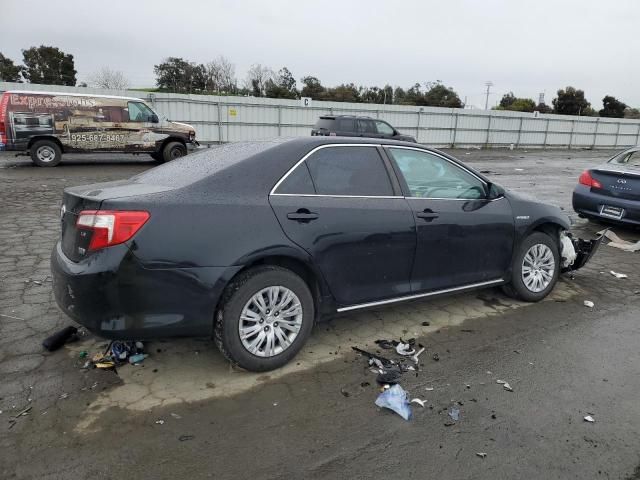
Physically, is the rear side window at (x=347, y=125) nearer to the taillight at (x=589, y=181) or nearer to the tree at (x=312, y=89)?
the taillight at (x=589, y=181)

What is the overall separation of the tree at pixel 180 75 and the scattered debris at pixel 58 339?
53662 millimetres

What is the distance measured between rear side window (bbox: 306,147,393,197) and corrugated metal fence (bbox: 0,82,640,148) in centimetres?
1449

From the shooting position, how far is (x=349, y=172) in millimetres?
3701

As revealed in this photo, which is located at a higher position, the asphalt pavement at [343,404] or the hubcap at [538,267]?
the hubcap at [538,267]

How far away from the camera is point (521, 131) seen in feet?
103

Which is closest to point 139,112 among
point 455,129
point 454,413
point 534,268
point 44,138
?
point 44,138

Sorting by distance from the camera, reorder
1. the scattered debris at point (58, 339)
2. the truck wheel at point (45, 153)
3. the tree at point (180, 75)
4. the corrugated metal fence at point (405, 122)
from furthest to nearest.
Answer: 1. the tree at point (180, 75)
2. the corrugated metal fence at point (405, 122)
3. the truck wheel at point (45, 153)
4. the scattered debris at point (58, 339)

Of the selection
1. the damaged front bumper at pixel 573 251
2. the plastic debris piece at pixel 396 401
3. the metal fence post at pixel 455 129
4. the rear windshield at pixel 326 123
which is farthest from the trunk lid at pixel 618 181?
the metal fence post at pixel 455 129

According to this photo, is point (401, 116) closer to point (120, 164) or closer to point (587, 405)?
point (120, 164)

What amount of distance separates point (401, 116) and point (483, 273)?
934 inches

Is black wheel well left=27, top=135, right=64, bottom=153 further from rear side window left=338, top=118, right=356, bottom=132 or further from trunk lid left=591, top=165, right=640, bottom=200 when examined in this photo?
trunk lid left=591, top=165, right=640, bottom=200

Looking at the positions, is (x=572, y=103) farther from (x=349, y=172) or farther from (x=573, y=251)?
(x=349, y=172)

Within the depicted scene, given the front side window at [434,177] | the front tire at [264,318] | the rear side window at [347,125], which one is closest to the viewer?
the front tire at [264,318]

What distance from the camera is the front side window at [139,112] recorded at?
13.9 metres
